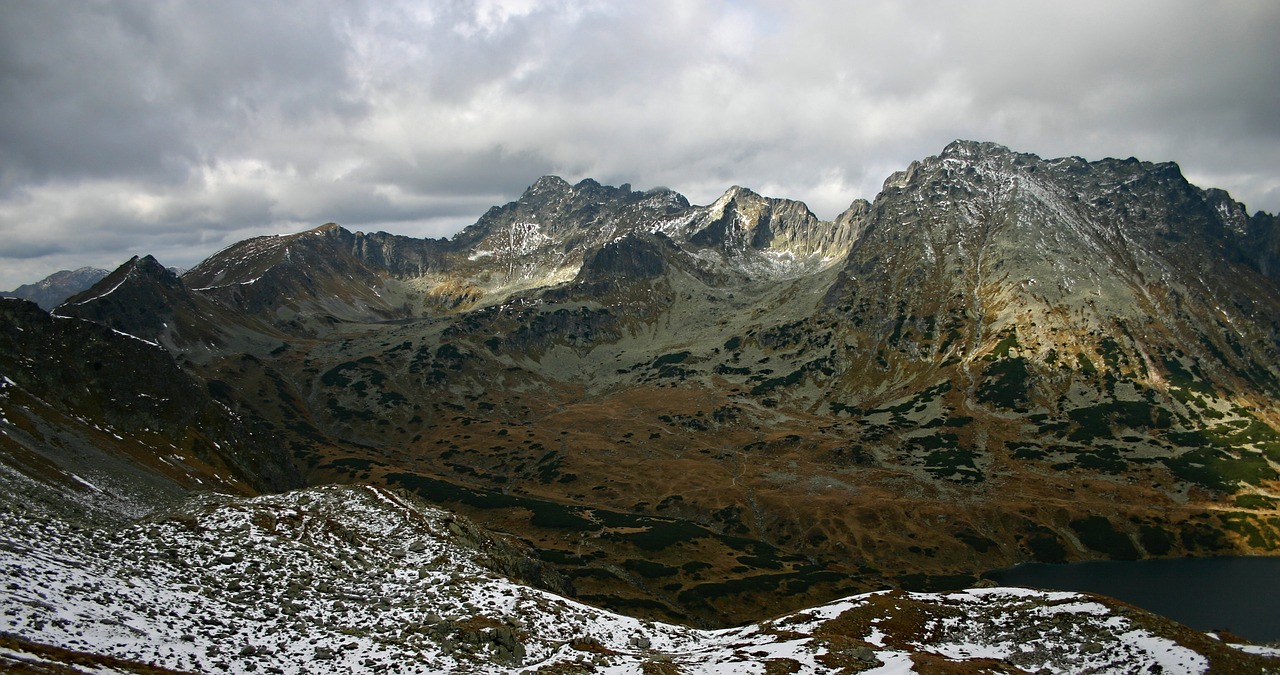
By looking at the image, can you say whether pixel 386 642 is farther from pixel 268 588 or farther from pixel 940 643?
pixel 940 643

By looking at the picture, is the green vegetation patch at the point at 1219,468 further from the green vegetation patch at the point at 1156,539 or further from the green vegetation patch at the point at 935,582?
the green vegetation patch at the point at 935,582

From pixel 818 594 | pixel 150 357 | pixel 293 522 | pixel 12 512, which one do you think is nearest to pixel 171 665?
pixel 12 512

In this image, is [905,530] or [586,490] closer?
[905,530]

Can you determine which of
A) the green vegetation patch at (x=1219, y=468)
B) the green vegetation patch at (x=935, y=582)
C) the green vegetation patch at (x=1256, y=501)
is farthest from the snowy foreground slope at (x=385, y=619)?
the green vegetation patch at (x=1219, y=468)

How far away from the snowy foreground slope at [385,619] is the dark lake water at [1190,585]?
82.6m

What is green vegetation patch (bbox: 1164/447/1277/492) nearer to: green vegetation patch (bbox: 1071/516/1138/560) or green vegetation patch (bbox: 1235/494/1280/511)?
green vegetation patch (bbox: 1235/494/1280/511)

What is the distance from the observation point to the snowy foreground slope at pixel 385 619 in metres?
33.7

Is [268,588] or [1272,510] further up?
[268,588]

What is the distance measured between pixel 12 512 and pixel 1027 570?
16691 centimetres

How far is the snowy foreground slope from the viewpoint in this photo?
3372 centimetres

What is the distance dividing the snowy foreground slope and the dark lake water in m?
82.6

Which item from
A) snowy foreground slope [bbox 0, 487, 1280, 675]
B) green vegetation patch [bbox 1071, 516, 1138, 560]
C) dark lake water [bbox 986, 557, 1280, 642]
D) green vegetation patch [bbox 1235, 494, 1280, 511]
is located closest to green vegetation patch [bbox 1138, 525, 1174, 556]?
green vegetation patch [bbox 1071, 516, 1138, 560]

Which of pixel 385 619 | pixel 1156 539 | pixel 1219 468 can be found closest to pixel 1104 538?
pixel 1156 539

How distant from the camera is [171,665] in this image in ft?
103
